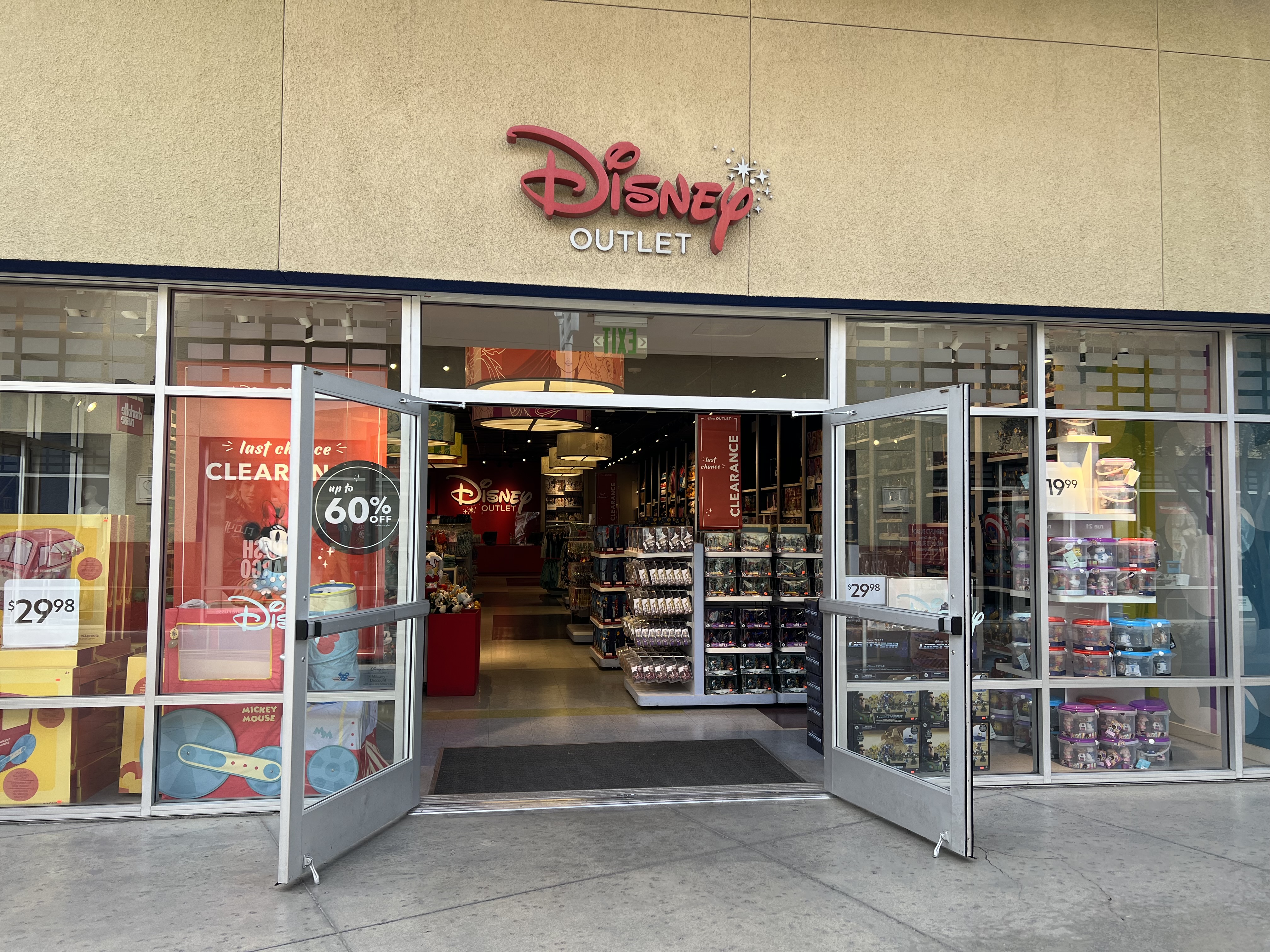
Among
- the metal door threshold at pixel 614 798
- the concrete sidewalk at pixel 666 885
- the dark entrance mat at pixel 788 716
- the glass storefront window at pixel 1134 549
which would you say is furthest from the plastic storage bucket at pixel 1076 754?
the dark entrance mat at pixel 788 716

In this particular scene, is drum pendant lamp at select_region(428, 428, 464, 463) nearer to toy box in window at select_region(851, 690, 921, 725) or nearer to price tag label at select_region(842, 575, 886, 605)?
price tag label at select_region(842, 575, 886, 605)

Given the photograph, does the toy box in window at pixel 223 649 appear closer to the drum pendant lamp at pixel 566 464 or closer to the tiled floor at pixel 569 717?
the tiled floor at pixel 569 717

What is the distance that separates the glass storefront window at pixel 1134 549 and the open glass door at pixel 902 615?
4.20 feet

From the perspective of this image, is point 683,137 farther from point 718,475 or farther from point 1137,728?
point 1137,728

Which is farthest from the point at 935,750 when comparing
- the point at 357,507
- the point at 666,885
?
the point at 357,507

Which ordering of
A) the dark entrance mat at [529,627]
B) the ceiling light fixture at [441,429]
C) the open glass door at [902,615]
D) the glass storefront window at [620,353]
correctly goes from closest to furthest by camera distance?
the open glass door at [902,615] → the glass storefront window at [620,353] → the ceiling light fixture at [441,429] → the dark entrance mat at [529,627]

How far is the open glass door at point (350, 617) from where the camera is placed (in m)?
3.76

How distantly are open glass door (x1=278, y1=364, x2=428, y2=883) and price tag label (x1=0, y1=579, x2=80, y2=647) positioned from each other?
142 cm

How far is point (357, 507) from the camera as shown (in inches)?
168

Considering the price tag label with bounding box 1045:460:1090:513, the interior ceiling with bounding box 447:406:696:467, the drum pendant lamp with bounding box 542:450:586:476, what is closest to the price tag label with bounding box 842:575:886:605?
the price tag label with bounding box 1045:460:1090:513

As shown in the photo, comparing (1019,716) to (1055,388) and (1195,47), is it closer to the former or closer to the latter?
(1055,388)

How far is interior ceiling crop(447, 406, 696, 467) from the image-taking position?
12.2 meters

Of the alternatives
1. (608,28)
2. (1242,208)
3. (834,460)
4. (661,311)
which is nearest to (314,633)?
(661,311)

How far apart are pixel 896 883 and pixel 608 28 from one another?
14.8 feet
